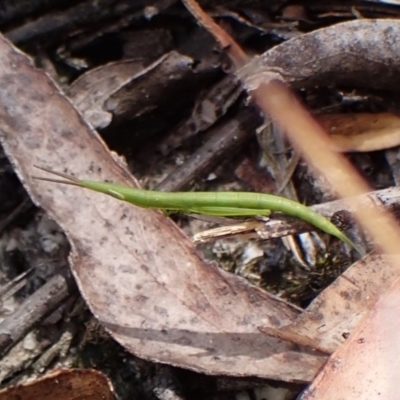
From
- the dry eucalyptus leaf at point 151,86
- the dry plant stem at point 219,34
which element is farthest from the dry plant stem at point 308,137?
the dry eucalyptus leaf at point 151,86

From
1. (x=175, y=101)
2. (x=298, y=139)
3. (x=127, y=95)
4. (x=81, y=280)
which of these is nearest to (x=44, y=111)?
(x=127, y=95)

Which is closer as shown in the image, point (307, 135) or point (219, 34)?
point (307, 135)

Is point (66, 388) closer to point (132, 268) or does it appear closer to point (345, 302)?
point (132, 268)

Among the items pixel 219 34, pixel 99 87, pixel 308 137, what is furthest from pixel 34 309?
pixel 219 34

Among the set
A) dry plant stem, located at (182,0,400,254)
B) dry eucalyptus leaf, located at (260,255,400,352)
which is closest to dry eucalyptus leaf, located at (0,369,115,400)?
dry eucalyptus leaf, located at (260,255,400,352)

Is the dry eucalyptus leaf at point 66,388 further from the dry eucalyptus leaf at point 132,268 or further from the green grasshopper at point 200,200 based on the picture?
the green grasshopper at point 200,200

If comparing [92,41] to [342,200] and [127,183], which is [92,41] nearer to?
[127,183]
